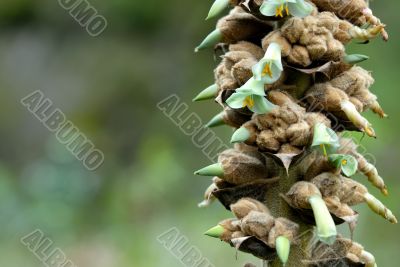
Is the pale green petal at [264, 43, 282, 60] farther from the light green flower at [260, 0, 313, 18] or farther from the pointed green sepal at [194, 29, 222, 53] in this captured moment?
the pointed green sepal at [194, 29, 222, 53]

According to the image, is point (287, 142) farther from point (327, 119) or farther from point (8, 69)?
point (8, 69)

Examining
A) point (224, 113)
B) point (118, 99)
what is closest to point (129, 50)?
point (118, 99)

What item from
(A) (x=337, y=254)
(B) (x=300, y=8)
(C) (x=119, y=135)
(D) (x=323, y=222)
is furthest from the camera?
(C) (x=119, y=135)

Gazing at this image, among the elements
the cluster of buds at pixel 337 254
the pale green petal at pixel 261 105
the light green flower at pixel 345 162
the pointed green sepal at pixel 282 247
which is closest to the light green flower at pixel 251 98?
the pale green petal at pixel 261 105

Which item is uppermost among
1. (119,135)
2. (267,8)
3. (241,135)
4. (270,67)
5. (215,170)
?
(119,135)

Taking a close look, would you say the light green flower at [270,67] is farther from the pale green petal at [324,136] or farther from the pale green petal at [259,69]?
the pale green petal at [324,136]

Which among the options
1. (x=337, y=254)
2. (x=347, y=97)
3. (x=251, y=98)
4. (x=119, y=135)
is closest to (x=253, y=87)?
(x=251, y=98)

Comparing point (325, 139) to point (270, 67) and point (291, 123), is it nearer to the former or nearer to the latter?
point (291, 123)

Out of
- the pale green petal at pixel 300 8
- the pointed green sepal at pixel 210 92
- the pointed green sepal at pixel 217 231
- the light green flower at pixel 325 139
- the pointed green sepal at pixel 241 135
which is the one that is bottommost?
the pointed green sepal at pixel 217 231
